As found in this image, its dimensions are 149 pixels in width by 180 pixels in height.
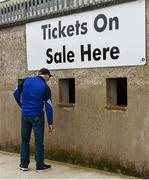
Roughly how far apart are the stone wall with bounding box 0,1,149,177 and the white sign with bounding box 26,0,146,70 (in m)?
0.14

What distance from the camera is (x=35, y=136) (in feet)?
25.7

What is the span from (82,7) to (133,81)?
157 centimetres

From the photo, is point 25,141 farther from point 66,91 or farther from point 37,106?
point 66,91

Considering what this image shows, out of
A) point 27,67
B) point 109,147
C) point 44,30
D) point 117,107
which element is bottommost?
point 109,147

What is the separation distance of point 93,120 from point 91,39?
1.29 metres

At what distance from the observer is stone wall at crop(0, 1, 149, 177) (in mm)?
7152

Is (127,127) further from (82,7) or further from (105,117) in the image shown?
(82,7)

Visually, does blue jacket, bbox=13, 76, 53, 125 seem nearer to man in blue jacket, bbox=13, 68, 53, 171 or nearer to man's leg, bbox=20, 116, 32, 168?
man in blue jacket, bbox=13, 68, 53, 171

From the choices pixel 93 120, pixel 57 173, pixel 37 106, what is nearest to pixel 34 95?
pixel 37 106

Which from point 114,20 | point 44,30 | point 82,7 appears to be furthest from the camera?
point 44,30

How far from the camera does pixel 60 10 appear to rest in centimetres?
841

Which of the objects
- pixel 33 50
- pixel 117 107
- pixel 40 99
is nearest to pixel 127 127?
pixel 117 107

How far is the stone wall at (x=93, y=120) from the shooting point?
7.15 metres

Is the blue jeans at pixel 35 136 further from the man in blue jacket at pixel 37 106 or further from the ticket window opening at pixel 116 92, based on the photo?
the ticket window opening at pixel 116 92
